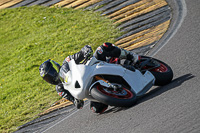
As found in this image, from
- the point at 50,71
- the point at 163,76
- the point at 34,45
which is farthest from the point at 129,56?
the point at 34,45

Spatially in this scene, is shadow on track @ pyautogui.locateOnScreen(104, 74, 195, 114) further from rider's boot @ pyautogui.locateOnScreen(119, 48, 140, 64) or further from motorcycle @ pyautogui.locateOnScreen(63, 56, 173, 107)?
rider's boot @ pyautogui.locateOnScreen(119, 48, 140, 64)

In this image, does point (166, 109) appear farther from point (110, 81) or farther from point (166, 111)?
point (110, 81)

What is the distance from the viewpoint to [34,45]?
12.3m

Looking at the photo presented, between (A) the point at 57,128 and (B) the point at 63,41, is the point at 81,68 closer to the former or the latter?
(A) the point at 57,128

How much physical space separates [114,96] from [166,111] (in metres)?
0.95

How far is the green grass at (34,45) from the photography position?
29.9 ft

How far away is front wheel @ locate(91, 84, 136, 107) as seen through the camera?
545 cm

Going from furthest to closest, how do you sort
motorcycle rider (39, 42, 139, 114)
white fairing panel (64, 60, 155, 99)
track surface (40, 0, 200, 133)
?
1. motorcycle rider (39, 42, 139, 114)
2. white fairing panel (64, 60, 155, 99)
3. track surface (40, 0, 200, 133)

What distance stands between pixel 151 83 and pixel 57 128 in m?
2.13

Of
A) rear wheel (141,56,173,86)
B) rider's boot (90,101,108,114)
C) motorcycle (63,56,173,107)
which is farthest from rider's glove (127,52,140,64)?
rider's boot (90,101,108,114)

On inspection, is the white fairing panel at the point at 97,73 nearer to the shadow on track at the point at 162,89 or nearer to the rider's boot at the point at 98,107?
the shadow on track at the point at 162,89

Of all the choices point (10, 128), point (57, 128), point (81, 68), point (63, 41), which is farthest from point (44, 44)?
point (81, 68)

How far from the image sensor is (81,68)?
5.86 meters

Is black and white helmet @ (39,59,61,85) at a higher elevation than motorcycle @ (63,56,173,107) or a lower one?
higher
